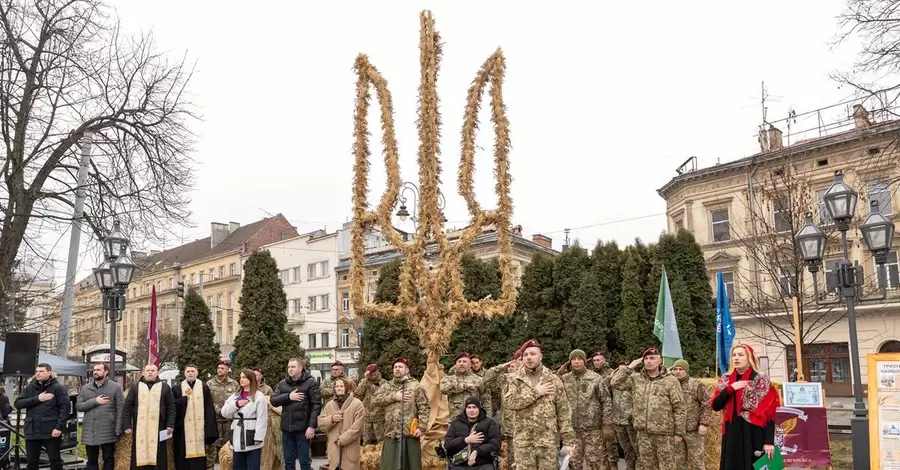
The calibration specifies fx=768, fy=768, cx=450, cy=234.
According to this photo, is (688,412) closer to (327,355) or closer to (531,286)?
(531,286)

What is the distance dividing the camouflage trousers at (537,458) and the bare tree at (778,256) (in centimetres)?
1086

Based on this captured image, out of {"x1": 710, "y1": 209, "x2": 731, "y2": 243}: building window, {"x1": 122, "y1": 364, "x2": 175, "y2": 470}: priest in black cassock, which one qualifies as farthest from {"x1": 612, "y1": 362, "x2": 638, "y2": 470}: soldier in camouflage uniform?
{"x1": 710, "y1": 209, "x2": 731, "y2": 243}: building window

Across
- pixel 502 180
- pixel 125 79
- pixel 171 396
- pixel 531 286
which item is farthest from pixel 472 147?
pixel 531 286

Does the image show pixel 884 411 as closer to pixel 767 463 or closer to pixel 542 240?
pixel 767 463

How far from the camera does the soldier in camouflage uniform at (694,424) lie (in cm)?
937

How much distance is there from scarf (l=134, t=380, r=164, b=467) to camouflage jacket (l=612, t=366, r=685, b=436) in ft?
20.8

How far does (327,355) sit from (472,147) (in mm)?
47877

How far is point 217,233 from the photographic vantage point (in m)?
72.9

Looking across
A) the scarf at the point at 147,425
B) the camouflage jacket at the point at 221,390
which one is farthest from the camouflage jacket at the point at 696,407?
the camouflage jacket at the point at 221,390

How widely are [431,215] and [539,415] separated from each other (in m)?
3.05

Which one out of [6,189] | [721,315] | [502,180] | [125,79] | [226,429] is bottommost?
[226,429]

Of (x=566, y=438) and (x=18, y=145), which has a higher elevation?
(x=18, y=145)

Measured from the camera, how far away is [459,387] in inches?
433

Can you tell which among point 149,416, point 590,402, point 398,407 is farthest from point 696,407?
point 149,416
